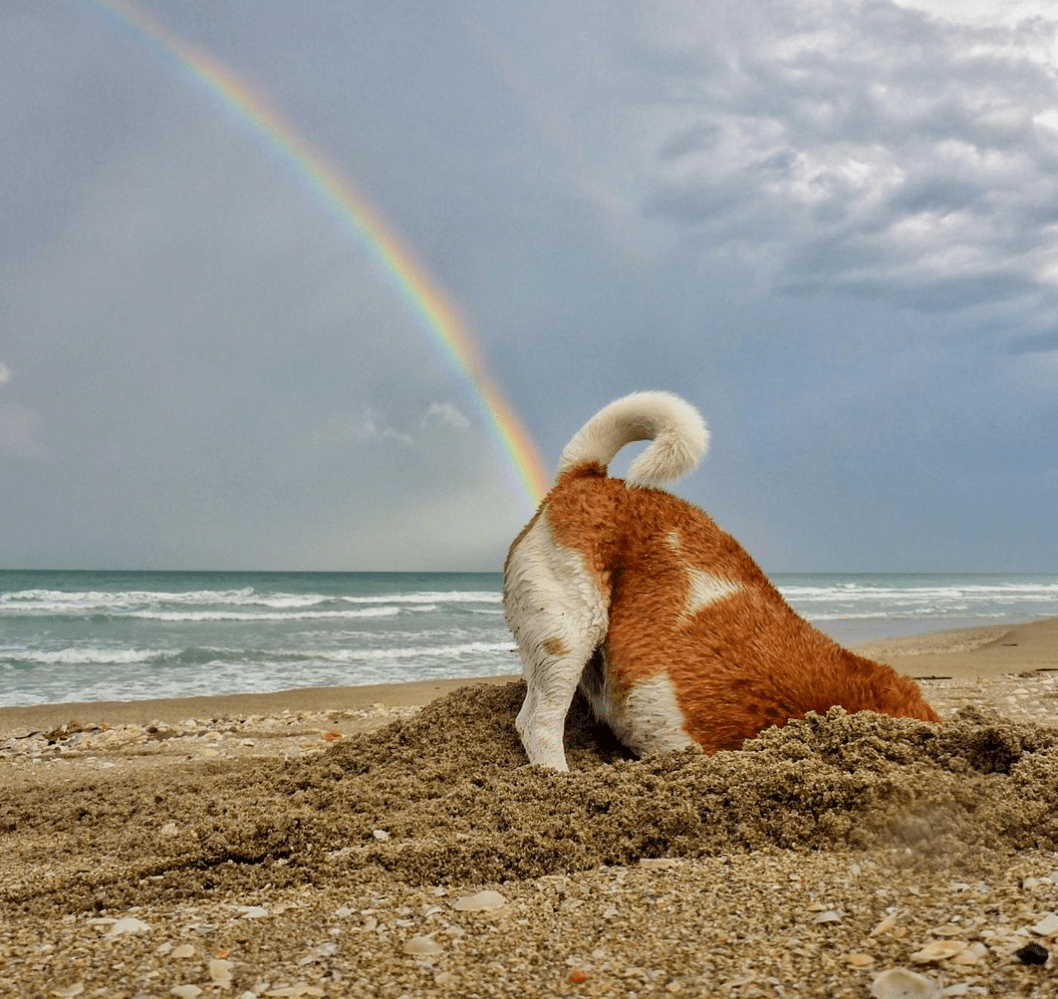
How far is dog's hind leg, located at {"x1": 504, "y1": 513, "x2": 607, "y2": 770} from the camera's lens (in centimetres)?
459

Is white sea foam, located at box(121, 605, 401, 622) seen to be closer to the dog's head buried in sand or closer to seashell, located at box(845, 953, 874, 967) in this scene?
the dog's head buried in sand

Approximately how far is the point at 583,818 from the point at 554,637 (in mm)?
1243

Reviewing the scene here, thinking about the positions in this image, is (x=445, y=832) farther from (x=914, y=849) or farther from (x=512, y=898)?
(x=914, y=849)

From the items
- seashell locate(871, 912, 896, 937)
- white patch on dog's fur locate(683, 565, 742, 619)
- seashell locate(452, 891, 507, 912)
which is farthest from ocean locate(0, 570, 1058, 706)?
seashell locate(871, 912, 896, 937)

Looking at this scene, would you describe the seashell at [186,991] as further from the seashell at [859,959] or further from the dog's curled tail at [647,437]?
the dog's curled tail at [647,437]

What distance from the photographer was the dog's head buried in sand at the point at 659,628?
420 centimetres

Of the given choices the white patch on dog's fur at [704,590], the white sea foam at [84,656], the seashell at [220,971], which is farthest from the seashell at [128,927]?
the white sea foam at [84,656]

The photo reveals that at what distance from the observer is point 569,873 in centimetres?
309

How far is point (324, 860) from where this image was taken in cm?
330

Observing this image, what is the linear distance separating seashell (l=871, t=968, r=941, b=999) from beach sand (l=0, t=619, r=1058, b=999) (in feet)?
0.04

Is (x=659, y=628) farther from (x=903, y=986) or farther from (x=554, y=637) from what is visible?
(x=903, y=986)

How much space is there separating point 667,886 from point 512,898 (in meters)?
0.51

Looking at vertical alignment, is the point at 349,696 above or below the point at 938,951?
below

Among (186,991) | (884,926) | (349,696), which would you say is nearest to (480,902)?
(186,991)
